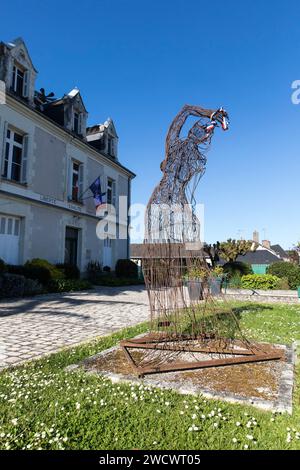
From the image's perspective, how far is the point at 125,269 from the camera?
66.6ft

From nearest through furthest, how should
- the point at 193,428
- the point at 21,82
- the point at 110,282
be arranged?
the point at 193,428
the point at 21,82
the point at 110,282

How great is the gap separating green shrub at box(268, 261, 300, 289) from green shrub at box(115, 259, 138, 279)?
8229 millimetres

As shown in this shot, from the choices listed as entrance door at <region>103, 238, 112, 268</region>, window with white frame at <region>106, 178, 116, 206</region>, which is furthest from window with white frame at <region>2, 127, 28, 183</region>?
window with white frame at <region>106, 178, 116, 206</region>

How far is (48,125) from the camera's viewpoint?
14.9m

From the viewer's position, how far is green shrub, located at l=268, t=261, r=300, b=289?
53.2 ft

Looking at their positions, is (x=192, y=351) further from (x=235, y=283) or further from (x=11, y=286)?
(x=235, y=283)

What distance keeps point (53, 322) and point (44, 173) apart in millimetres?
9512

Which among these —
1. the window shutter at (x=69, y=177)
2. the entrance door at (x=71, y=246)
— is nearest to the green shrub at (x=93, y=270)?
the entrance door at (x=71, y=246)

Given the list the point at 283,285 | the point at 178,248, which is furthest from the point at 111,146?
the point at 178,248

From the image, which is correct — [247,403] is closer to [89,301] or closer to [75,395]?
[75,395]

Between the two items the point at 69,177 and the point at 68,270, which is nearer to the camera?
the point at 68,270

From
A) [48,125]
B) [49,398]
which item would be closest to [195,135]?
[49,398]

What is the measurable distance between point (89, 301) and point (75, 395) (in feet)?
25.1

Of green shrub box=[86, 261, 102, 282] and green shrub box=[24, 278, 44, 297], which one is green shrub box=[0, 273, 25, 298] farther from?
green shrub box=[86, 261, 102, 282]
